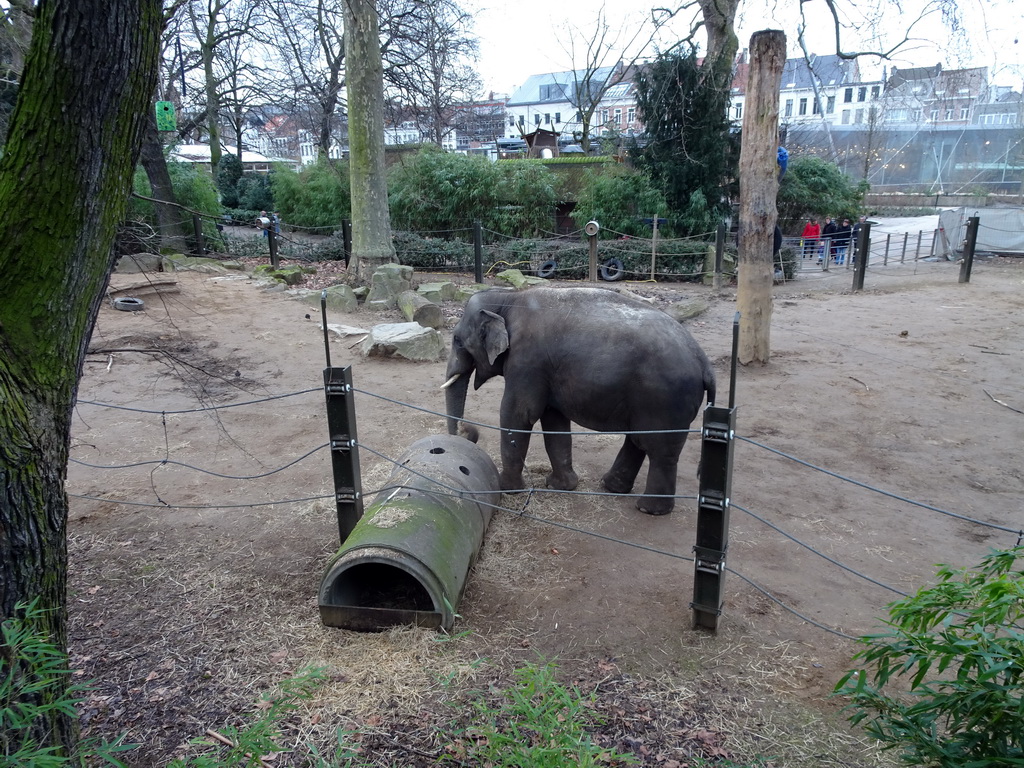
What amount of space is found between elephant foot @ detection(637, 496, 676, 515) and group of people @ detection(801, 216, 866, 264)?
52.7ft

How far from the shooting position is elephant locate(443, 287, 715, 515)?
466cm

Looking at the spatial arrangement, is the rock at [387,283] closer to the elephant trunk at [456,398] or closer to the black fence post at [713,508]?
the elephant trunk at [456,398]

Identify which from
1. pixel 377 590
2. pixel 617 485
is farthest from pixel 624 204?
pixel 377 590

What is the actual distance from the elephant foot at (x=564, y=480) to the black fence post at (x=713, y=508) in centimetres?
187

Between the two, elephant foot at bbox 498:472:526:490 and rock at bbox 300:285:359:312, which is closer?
elephant foot at bbox 498:472:526:490

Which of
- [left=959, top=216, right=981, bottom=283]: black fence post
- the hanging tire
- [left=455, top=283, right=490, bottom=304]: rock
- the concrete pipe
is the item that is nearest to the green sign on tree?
[left=455, top=283, right=490, bottom=304]: rock

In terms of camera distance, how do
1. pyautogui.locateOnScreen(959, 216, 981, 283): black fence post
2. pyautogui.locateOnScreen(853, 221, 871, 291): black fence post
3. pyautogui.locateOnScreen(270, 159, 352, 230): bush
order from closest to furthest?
pyautogui.locateOnScreen(853, 221, 871, 291): black fence post
pyautogui.locateOnScreen(959, 216, 981, 283): black fence post
pyautogui.locateOnScreen(270, 159, 352, 230): bush

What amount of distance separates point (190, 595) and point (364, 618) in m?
1.13

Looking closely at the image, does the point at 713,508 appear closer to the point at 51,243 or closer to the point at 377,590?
the point at 377,590

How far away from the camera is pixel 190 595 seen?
4.07m

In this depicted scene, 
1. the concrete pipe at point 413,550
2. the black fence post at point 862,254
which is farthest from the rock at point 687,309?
the concrete pipe at point 413,550

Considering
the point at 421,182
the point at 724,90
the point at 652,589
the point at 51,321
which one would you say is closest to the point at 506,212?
the point at 421,182

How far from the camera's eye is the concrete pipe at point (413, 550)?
11.8ft

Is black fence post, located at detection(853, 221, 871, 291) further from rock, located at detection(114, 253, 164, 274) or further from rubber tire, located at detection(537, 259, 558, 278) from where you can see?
rock, located at detection(114, 253, 164, 274)
